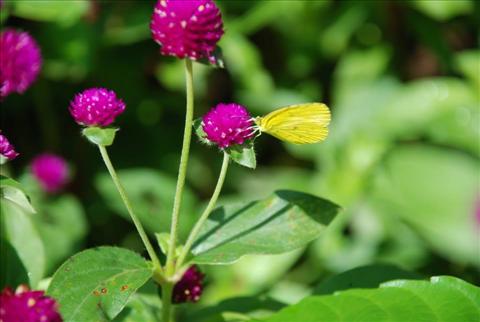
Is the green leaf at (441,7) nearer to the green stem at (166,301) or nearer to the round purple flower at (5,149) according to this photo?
the green stem at (166,301)

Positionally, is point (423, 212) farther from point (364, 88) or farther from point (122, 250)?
point (122, 250)

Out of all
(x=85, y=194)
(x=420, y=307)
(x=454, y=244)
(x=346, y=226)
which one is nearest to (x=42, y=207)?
(x=85, y=194)

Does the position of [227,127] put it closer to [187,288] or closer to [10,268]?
[187,288]

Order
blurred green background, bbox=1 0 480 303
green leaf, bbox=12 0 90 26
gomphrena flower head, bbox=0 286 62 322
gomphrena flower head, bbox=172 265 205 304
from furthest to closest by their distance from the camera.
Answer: blurred green background, bbox=1 0 480 303, green leaf, bbox=12 0 90 26, gomphrena flower head, bbox=172 265 205 304, gomphrena flower head, bbox=0 286 62 322

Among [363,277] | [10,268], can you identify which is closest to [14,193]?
[10,268]

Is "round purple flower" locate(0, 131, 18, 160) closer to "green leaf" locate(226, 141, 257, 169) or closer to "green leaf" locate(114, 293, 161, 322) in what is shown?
"green leaf" locate(226, 141, 257, 169)

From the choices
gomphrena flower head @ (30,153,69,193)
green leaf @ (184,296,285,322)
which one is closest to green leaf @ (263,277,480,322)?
green leaf @ (184,296,285,322)
